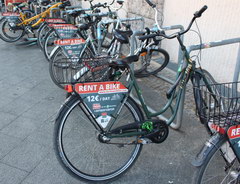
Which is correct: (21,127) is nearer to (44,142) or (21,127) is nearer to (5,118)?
(5,118)

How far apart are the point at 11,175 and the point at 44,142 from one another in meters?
0.60

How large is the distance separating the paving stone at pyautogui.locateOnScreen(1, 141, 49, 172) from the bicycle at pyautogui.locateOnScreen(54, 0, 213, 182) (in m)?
0.32

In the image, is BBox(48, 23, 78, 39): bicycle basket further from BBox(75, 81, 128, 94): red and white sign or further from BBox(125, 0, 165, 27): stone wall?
BBox(75, 81, 128, 94): red and white sign

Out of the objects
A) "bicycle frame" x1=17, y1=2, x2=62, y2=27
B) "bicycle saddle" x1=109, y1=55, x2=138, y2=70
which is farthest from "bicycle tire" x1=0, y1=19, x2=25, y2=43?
"bicycle saddle" x1=109, y1=55, x2=138, y2=70

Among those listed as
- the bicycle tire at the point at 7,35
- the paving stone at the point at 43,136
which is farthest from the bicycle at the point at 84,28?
the bicycle tire at the point at 7,35

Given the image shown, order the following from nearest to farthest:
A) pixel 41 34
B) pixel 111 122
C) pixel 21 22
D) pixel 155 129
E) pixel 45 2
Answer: pixel 111 122 < pixel 155 129 < pixel 41 34 < pixel 21 22 < pixel 45 2

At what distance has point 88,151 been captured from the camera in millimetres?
2928

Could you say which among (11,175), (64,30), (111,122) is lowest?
(11,175)

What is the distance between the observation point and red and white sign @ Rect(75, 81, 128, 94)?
2.24 meters

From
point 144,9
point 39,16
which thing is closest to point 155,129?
point 144,9

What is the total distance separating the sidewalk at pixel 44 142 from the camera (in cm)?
263

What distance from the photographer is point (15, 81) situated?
4.87 m

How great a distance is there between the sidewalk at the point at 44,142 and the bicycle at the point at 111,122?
203 mm

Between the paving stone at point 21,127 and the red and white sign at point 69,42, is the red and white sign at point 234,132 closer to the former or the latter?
the paving stone at point 21,127
